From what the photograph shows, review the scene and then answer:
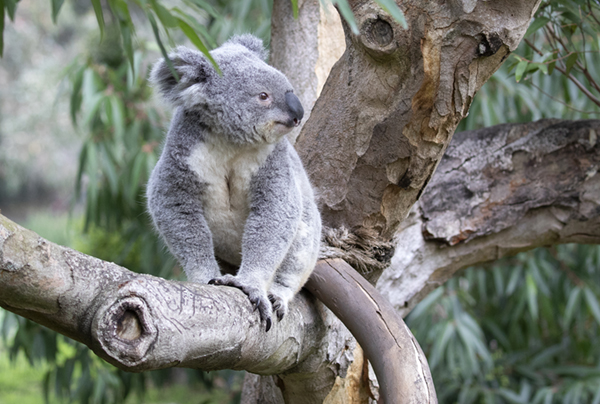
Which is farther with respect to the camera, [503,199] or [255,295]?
[503,199]

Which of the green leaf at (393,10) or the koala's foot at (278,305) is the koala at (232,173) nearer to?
the koala's foot at (278,305)

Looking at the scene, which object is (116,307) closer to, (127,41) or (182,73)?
(127,41)

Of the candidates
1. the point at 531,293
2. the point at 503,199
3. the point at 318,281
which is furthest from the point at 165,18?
the point at 531,293

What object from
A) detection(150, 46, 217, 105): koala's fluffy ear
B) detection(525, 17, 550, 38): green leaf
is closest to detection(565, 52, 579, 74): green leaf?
detection(525, 17, 550, 38): green leaf

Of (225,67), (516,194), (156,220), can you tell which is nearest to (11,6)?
(225,67)

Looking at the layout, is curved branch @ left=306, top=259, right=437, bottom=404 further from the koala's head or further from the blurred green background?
the blurred green background

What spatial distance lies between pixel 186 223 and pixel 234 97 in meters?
0.41

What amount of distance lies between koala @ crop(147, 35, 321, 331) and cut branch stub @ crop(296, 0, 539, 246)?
250 mm

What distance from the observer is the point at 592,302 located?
317 cm

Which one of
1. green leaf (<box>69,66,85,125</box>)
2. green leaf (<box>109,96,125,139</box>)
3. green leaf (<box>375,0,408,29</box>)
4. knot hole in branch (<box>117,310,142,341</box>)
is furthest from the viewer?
green leaf (<box>69,66,85,125</box>)

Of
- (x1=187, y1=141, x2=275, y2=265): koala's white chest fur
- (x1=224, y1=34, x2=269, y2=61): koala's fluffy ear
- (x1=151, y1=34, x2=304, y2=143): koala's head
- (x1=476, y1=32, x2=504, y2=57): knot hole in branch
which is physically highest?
(x1=476, y1=32, x2=504, y2=57): knot hole in branch

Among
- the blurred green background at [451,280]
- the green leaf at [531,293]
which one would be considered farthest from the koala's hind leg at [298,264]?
the green leaf at [531,293]

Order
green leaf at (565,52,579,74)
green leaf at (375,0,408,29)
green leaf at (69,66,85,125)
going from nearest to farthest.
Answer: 1. green leaf at (375,0,408,29)
2. green leaf at (565,52,579,74)
3. green leaf at (69,66,85,125)

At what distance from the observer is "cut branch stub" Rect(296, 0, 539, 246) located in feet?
4.80
